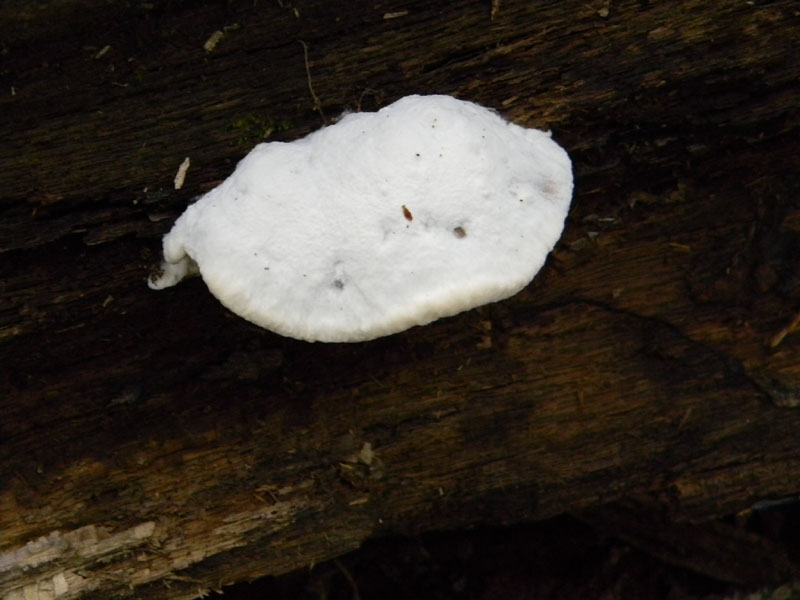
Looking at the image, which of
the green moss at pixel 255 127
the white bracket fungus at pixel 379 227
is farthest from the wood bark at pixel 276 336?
the white bracket fungus at pixel 379 227

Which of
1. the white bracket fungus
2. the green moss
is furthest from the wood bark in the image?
the white bracket fungus

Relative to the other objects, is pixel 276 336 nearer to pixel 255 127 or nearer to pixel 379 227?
pixel 379 227

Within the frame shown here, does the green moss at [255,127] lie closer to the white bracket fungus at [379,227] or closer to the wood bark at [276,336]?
the wood bark at [276,336]

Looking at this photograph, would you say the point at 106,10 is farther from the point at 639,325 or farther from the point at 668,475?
the point at 668,475

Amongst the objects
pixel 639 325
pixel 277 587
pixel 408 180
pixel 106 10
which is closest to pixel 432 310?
pixel 408 180

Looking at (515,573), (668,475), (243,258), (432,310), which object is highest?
(243,258)

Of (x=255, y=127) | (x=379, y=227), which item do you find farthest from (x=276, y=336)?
(x=255, y=127)
